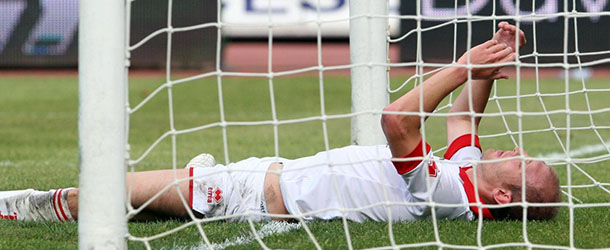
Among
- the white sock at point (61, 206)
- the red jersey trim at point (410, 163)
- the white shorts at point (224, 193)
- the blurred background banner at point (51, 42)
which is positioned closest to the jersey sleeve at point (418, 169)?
the red jersey trim at point (410, 163)

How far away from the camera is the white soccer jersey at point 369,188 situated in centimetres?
299

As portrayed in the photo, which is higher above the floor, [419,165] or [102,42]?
[102,42]

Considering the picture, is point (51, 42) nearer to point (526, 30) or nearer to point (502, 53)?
point (526, 30)

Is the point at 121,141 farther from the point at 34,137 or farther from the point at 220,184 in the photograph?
the point at 34,137

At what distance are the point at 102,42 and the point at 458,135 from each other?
1606mm

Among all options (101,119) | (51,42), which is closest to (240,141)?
(101,119)

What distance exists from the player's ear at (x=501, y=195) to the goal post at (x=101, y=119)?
1.33m

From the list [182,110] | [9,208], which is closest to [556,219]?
[9,208]

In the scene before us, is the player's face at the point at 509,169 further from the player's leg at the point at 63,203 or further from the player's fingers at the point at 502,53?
the player's leg at the point at 63,203

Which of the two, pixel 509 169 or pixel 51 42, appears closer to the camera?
pixel 509 169

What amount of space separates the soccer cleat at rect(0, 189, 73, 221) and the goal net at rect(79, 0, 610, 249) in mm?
356

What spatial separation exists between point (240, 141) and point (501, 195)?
3778mm

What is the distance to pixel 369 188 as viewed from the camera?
3068 millimetres

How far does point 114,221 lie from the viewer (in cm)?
246
